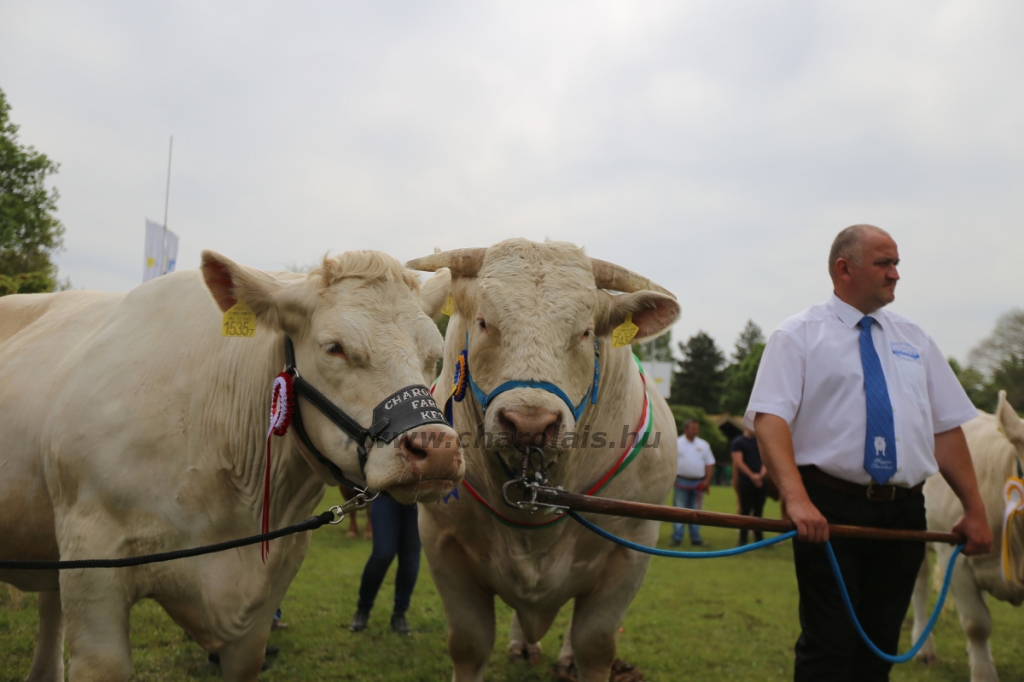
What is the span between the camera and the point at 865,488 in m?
3.35

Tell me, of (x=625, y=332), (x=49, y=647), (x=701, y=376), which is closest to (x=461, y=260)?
(x=625, y=332)

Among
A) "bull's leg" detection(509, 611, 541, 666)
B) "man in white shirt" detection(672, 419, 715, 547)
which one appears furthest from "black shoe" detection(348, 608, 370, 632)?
"man in white shirt" detection(672, 419, 715, 547)

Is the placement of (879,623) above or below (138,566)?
below

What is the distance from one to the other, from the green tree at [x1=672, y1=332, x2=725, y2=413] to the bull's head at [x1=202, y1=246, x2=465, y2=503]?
68.2 m

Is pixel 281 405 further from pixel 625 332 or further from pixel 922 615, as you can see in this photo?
pixel 922 615

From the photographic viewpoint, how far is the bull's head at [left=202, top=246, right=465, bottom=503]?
2.34 m

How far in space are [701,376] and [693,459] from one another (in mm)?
58943

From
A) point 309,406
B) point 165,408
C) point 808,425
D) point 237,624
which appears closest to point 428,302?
point 309,406

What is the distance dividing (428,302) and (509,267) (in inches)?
16.0

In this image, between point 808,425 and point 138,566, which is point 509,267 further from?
point 138,566

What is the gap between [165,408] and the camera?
2.86 metres

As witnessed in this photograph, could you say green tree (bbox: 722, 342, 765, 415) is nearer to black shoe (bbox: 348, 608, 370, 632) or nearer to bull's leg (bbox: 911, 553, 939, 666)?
bull's leg (bbox: 911, 553, 939, 666)

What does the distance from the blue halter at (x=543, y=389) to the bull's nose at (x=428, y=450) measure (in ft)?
1.86

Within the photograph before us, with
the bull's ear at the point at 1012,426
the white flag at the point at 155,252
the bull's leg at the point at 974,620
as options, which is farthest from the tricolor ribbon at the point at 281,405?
the white flag at the point at 155,252
